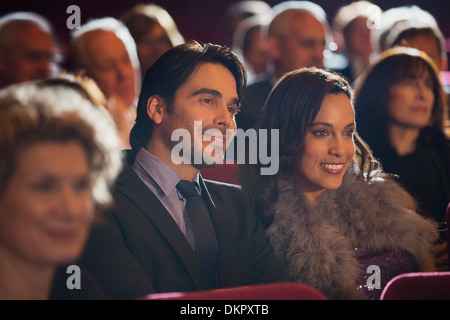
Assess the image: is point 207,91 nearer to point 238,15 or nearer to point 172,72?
point 172,72

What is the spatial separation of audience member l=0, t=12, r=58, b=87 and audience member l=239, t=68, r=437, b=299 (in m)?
0.58

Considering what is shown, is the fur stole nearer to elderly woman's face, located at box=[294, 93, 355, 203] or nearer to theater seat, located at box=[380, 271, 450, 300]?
elderly woman's face, located at box=[294, 93, 355, 203]

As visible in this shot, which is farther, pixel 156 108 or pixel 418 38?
pixel 418 38

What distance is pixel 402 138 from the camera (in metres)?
1.32

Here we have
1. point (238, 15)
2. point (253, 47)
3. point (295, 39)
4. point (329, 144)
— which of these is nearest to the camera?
point (329, 144)

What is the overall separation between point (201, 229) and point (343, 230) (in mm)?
304

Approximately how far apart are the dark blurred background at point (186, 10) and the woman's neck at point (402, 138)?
1479 millimetres

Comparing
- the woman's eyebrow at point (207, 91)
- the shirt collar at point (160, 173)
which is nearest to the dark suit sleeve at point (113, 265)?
the shirt collar at point (160, 173)

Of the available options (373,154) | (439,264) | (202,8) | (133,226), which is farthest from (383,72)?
(202,8)

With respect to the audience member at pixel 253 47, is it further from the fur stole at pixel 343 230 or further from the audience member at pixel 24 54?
the fur stole at pixel 343 230

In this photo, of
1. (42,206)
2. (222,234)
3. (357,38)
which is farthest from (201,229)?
(357,38)

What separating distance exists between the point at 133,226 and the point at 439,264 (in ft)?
2.11

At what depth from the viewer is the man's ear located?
98 cm
